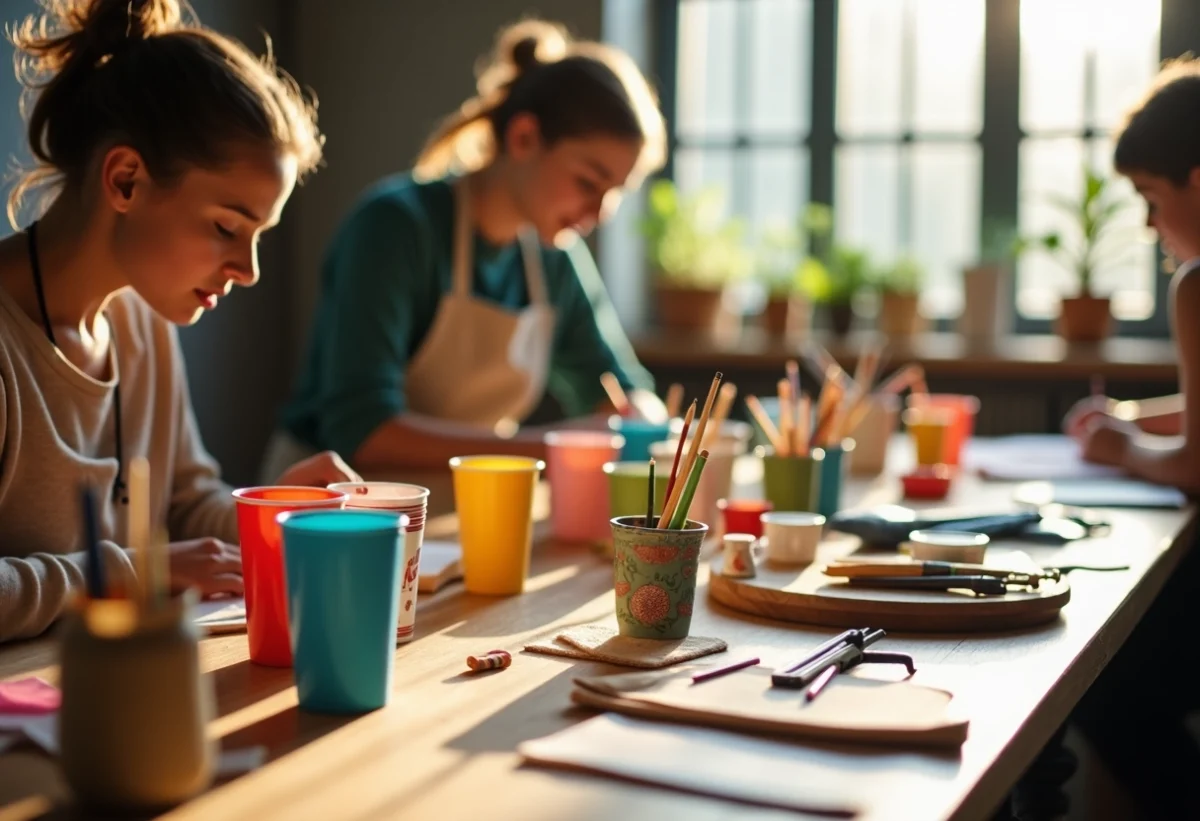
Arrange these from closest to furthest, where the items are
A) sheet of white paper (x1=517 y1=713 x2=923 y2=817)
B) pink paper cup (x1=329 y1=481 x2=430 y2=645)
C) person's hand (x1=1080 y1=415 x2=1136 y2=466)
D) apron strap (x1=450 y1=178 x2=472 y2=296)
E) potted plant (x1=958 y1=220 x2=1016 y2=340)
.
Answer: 1. sheet of white paper (x1=517 y1=713 x2=923 y2=817)
2. pink paper cup (x1=329 y1=481 x2=430 y2=645)
3. person's hand (x1=1080 y1=415 x2=1136 y2=466)
4. apron strap (x1=450 y1=178 x2=472 y2=296)
5. potted plant (x1=958 y1=220 x2=1016 y2=340)

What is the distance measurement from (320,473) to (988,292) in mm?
2669

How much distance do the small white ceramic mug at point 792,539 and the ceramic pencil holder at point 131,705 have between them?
825 millimetres

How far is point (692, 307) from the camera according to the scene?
3.87 m

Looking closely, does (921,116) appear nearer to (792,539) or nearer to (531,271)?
(531,271)

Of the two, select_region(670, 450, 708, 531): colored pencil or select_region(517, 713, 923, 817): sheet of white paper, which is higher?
select_region(670, 450, 708, 531): colored pencil

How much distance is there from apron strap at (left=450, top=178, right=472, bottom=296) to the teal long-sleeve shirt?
1 centimetres

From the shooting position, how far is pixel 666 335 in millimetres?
3875

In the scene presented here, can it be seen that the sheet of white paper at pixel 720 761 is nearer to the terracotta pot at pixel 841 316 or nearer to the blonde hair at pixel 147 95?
the blonde hair at pixel 147 95

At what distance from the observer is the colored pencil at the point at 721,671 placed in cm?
103

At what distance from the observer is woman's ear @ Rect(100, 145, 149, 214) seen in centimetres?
140

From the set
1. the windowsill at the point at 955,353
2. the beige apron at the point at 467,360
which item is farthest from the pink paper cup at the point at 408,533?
the windowsill at the point at 955,353

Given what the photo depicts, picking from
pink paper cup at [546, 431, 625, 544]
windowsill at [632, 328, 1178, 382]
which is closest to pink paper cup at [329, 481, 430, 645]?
pink paper cup at [546, 431, 625, 544]

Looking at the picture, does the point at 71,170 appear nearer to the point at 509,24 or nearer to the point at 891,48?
the point at 509,24

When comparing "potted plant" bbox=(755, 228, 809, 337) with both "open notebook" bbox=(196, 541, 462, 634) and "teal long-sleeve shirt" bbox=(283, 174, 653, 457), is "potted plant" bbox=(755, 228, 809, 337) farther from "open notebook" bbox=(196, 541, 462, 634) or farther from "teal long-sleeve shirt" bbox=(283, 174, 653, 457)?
"open notebook" bbox=(196, 541, 462, 634)
